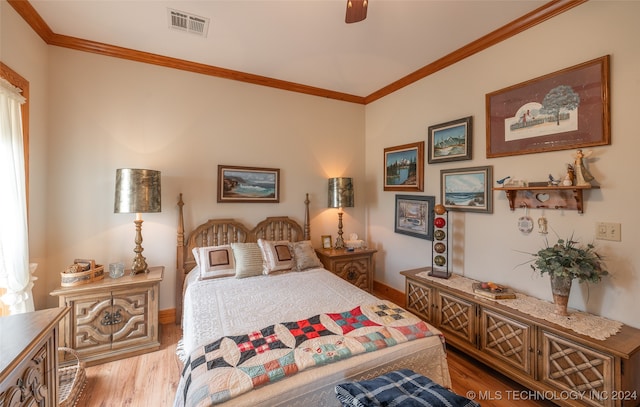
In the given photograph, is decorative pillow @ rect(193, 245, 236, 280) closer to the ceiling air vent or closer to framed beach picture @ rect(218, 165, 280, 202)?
framed beach picture @ rect(218, 165, 280, 202)

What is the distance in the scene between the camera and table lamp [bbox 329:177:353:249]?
11.8 feet

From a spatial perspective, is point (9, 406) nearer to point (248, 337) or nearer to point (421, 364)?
point (248, 337)

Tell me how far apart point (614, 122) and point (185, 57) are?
12.2 feet

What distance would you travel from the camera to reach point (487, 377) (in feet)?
7.10

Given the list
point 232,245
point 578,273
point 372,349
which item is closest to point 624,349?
point 578,273

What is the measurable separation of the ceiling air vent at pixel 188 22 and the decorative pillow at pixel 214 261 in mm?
2061

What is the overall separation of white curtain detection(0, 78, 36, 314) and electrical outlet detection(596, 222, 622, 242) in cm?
401

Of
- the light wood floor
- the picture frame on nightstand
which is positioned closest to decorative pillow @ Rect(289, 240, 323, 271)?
the picture frame on nightstand

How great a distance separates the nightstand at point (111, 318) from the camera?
2.22 m

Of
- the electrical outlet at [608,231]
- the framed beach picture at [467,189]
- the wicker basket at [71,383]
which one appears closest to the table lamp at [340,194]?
the framed beach picture at [467,189]

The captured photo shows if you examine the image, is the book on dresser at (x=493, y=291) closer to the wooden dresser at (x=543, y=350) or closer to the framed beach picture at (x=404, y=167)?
the wooden dresser at (x=543, y=350)

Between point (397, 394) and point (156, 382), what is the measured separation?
6.14 feet

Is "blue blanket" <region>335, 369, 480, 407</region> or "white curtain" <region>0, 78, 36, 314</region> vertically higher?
"white curtain" <region>0, 78, 36, 314</region>

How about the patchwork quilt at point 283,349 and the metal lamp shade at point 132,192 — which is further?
the metal lamp shade at point 132,192
